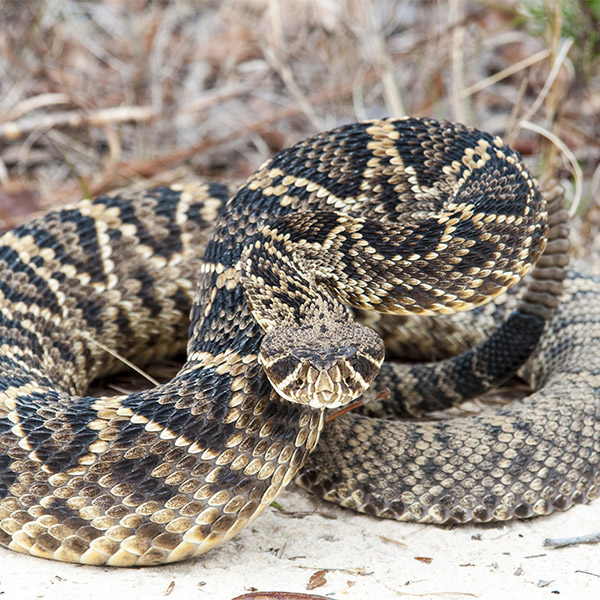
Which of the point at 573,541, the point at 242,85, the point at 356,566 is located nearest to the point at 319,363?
the point at 356,566

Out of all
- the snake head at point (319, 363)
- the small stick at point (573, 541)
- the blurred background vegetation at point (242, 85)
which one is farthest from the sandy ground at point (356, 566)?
the blurred background vegetation at point (242, 85)

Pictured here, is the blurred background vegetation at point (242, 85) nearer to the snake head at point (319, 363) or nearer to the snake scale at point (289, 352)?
the snake scale at point (289, 352)

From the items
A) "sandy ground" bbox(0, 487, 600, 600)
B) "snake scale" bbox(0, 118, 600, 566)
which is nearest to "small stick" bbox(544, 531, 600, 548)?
"sandy ground" bbox(0, 487, 600, 600)

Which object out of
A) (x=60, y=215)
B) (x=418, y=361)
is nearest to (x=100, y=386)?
(x=60, y=215)

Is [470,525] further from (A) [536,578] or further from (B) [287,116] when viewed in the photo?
(B) [287,116]

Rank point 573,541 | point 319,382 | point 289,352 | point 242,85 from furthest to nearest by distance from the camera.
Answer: point 242,85 < point 573,541 < point 289,352 < point 319,382

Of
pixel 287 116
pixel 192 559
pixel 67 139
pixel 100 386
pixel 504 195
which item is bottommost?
pixel 192 559

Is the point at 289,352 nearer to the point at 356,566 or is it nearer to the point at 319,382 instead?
the point at 319,382
